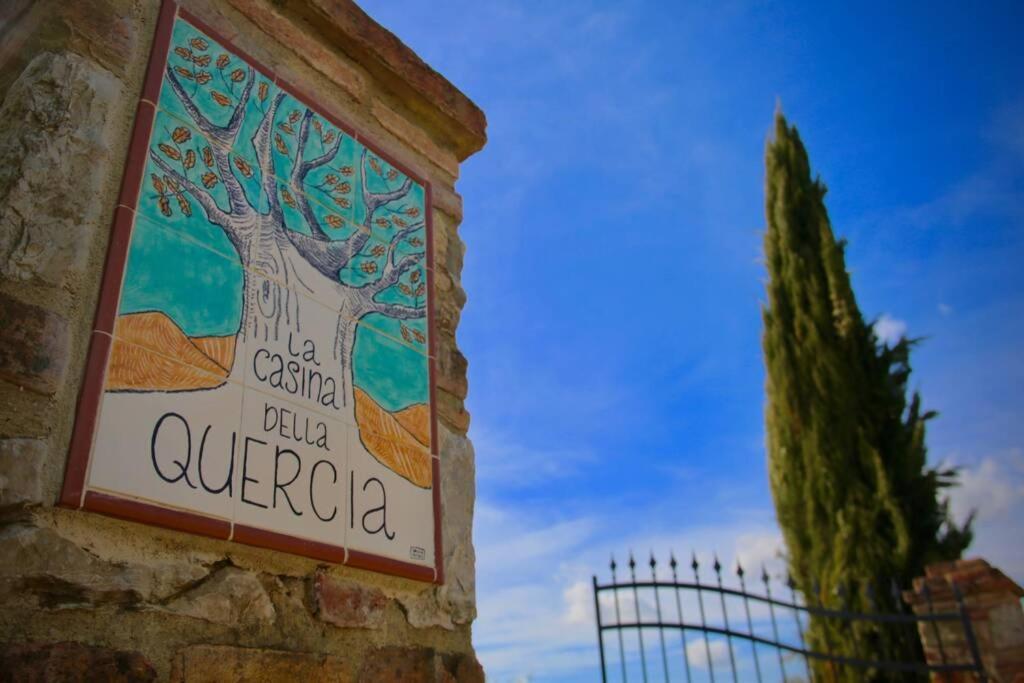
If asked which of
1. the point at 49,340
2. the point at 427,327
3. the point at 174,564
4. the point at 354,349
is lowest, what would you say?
the point at 174,564

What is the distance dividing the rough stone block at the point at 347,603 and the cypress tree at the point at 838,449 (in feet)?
18.7

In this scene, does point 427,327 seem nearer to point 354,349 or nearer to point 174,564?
point 354,349

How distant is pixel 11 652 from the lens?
38.7 inches

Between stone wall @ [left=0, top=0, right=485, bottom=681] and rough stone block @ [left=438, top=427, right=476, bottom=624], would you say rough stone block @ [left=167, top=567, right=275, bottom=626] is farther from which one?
rough stone block @ [left=438, top=427, right=476, bottom=624]

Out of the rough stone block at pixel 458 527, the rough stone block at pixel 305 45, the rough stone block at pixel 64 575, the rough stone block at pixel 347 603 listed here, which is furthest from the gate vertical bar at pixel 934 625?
the rough stone block at pixel 64 575

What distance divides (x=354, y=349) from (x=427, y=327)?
0.29 metres

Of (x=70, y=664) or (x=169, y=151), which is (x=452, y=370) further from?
(x=70, y=664)

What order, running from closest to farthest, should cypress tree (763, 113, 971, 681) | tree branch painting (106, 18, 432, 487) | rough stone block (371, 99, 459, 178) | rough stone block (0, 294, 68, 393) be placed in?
rough stone block (0, 294, 68, 393)
tree branch painting (106, 18, 432, 487)
rough stone block (371, 99, 459, 178)
cypress tree (763, 113, 971, 681)

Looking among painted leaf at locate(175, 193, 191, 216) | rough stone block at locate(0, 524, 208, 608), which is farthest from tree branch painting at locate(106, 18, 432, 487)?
rough stone block at locate(0, 524, 208, 608)

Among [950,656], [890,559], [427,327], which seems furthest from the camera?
[890,559]

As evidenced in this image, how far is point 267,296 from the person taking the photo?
1.53m

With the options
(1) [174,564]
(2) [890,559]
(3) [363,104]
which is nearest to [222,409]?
(1) [174,564]

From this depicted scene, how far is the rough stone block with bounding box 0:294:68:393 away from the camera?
113 cm

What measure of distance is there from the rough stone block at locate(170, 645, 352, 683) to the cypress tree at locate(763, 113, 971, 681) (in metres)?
5.85
